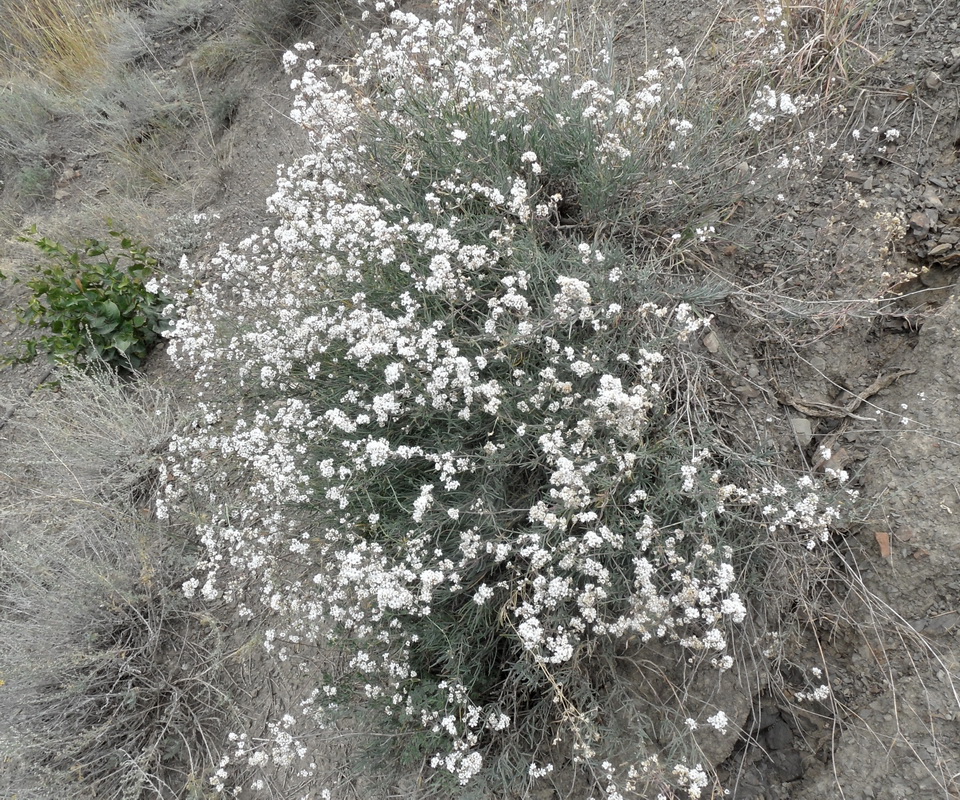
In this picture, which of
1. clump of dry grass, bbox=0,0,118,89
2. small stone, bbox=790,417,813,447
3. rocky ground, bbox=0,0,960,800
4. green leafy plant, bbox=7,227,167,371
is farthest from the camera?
clump of dry grass, bbox=0,0,118,89

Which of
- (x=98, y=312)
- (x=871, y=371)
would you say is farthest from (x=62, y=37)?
(x=871, y=371)

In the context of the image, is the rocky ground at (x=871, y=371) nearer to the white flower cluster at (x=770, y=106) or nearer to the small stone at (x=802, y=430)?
the small stone at (x=802, y=430)

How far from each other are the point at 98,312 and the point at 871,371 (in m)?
5.08

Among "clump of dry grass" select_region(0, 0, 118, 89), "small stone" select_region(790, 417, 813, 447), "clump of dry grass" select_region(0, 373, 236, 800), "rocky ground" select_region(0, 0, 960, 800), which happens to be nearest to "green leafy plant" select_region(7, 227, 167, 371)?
"clump of dry grass" select_region(0, 373, 236, 800)

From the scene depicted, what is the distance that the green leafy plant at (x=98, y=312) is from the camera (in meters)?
4.66

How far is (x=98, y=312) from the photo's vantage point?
15.4 feet

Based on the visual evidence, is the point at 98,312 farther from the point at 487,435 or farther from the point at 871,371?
the point at 871,371

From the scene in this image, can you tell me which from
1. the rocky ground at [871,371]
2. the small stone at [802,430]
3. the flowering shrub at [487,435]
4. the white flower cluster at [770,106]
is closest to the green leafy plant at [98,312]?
the flowering shrub at [487,435]

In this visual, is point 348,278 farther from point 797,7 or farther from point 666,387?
point 797,7

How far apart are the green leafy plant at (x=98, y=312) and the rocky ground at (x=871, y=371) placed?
280 centimetres

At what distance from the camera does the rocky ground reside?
7.98 feet

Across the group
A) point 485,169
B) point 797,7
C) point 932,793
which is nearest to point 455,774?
point 932,793

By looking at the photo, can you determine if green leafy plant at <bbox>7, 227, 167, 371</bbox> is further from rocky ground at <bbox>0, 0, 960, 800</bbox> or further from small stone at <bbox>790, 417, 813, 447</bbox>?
A: small stone at <bbox>790, 417, 813, 447</bbox>

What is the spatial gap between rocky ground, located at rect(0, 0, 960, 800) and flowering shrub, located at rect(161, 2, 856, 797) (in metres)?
0.38
